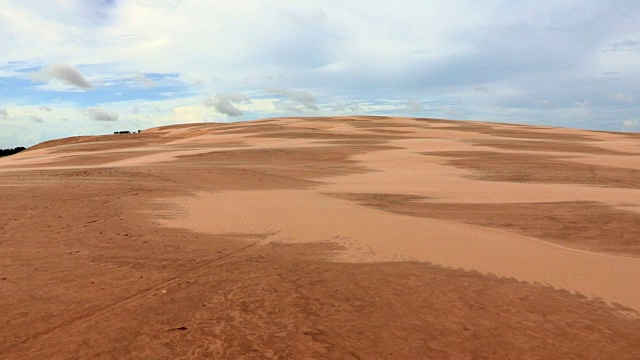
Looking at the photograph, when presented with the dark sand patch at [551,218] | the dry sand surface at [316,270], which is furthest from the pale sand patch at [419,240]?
the dark sand patch at [551,218]

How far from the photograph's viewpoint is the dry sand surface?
17.7 ft

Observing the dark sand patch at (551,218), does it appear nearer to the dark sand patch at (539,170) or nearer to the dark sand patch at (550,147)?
the dark sand patch at (539,170)

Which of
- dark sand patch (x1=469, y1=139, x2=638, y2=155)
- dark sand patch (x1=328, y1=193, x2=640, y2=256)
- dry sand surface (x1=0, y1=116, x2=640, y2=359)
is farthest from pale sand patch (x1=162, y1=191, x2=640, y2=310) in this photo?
dark sand patch (x1=469, y1=139, x2=638, y2=155)

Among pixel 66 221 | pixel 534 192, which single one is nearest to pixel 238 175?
pixel 66 221

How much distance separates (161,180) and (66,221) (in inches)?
290

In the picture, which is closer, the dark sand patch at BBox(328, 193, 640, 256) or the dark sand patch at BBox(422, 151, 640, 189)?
the dark sand patch at BBox(328, 193, 640, 256)

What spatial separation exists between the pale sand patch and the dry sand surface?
57 mm

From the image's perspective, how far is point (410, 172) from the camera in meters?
23.4

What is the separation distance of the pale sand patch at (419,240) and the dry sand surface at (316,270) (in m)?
0.06

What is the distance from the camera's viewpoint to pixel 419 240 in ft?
33.2

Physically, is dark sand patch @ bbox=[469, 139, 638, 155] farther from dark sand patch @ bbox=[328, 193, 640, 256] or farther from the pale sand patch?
the pale sand patch

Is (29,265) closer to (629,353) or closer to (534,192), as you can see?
(629,353)

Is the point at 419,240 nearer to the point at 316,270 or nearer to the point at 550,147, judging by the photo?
the point at 316,270

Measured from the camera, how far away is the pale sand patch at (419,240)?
801cm
